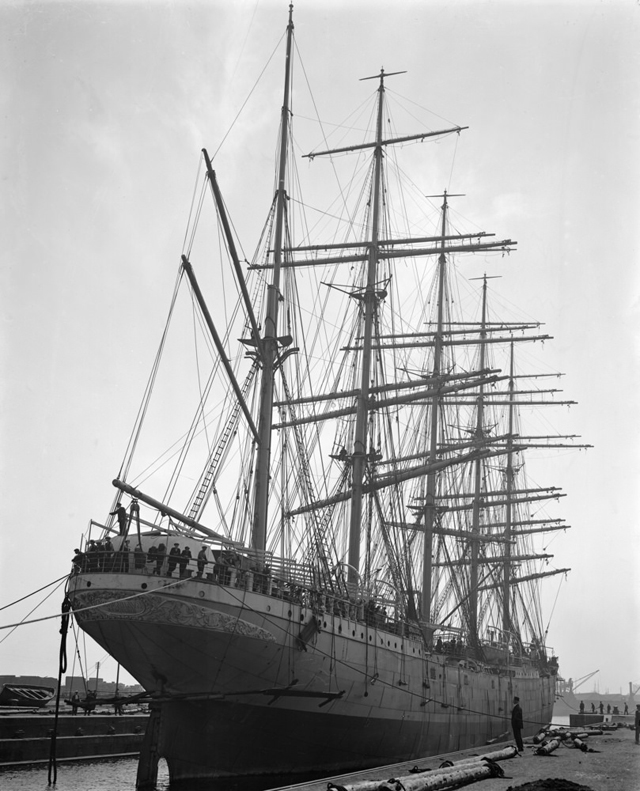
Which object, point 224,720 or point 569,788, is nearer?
point 569,788

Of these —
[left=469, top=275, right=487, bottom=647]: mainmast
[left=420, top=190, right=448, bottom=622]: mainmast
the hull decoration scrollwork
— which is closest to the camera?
the hull decoration scrollwork

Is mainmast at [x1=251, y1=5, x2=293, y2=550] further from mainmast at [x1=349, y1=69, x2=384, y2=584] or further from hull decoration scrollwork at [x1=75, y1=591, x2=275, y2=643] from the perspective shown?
mainmast at [x1=349, y1=69, x2=384, y2=584]

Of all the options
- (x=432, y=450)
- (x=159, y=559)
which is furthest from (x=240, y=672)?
(x=432, y=450)

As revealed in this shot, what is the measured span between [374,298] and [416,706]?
800 inches

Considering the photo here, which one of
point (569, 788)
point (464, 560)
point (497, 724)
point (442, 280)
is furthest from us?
point (464, 560)

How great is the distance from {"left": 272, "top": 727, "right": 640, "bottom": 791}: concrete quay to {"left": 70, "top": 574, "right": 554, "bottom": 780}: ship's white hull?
4734 millimetres

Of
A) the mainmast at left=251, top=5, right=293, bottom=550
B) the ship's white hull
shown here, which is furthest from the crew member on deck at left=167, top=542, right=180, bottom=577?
the mainmast at left=251, top=5, right=293, bottom=550

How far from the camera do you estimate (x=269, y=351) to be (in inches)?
1319

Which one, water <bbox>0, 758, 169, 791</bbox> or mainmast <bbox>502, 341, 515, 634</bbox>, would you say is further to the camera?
mainmast <bbox>502, 341, 515, 634</bbox>

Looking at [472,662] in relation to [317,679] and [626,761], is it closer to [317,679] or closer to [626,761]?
[317,679]

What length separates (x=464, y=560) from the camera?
62.8 meters

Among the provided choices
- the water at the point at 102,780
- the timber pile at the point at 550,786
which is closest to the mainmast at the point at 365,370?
the water at the point at 102,780

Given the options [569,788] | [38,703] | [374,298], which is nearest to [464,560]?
[374,298]

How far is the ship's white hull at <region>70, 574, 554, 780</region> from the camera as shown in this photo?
24.9m
